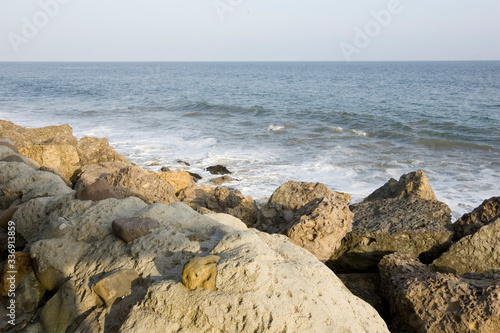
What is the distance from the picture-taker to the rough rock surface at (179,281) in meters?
2.82

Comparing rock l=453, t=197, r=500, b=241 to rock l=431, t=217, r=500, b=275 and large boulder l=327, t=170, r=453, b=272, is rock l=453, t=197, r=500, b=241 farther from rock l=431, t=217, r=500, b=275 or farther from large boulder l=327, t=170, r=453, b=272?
rock l=431, t=217, r=500, b=275

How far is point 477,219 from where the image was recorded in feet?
17.9

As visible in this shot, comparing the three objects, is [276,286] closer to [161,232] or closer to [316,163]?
[161,232]

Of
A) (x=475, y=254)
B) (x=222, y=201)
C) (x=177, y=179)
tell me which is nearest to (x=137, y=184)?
(x=222, y=201)

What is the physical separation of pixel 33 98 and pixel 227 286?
3655 cm

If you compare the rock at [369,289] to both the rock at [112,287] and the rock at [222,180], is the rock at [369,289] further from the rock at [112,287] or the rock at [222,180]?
the rock at [222,180]

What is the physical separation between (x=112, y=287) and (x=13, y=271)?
4.12ft

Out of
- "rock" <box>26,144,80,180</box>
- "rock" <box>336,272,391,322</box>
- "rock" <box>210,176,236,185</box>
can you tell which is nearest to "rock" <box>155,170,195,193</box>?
"rock" <box>26,144,80,180</box>

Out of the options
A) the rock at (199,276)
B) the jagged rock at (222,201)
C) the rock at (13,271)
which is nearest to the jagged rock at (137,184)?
the jagged rock at (222,201)

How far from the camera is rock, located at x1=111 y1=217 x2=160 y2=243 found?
3.73m

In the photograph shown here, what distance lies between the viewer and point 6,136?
9.73 m

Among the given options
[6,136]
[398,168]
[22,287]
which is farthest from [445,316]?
[398,168]

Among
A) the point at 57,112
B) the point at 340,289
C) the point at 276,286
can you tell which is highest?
the point at 276,286

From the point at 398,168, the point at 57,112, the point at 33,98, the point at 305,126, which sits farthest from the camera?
the point at 33,98
